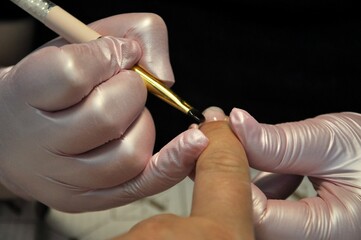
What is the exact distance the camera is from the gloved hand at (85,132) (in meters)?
0.50

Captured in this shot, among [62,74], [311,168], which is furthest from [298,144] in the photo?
[62,74]

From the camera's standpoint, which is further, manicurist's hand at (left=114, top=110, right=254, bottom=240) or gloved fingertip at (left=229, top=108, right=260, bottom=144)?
gloved fingertip at (left=229, top=108, right=260, bottom=144)

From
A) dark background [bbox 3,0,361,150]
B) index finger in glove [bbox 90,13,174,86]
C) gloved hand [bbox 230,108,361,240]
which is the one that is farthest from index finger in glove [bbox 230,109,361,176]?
dark background [bbox 3,0,361,150]

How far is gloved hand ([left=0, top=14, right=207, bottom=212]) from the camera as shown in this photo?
50cm

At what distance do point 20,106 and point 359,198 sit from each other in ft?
1.19

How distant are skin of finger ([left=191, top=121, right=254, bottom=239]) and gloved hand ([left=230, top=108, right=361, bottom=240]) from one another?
3cm

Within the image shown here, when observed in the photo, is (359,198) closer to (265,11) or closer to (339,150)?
(339,150)

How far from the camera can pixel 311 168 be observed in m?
0.53

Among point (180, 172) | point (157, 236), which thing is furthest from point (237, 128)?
point (157, 236)

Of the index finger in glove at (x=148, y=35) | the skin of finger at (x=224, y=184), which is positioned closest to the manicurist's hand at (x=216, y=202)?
the skin of finger at (x=224, y=184)

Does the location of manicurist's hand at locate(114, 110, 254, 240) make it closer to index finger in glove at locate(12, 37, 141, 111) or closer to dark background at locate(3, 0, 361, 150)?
index finger in glove at locate(12, 37, 141, 111)

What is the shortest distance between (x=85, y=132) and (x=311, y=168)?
0.79ft

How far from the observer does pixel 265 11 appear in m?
0.75

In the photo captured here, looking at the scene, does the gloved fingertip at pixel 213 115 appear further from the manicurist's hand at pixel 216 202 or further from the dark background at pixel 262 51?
the dark background at pixel 262 51
